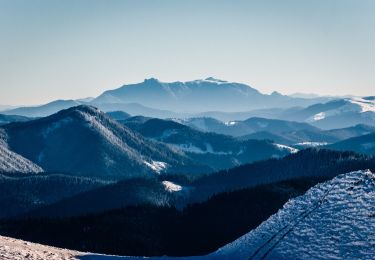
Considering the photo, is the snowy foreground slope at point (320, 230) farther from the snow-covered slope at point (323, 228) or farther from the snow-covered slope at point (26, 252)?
the snow-covered slope at point (26, 252)

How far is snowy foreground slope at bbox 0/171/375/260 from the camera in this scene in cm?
5681

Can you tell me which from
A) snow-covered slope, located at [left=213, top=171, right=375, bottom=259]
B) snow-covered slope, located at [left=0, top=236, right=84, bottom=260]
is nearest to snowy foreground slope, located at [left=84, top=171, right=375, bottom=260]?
snow-covered slope, located at [left=213, top=171, right=375, bottom=259]

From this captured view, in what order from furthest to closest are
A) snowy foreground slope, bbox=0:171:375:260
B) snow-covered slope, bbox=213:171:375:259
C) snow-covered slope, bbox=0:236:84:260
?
1. snow-covered slope, bbox=213:171:375:259
2. snowy foreground slope, bbox=0:171:375:260
3. snow-covered slope, bbox=0:236:84:260

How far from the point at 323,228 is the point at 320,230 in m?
0.53

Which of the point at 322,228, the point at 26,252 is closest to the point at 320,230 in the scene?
the point at 322,228

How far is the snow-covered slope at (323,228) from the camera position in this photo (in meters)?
57.1

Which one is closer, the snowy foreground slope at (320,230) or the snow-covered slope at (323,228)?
the snowy foreground slope at (320,230)

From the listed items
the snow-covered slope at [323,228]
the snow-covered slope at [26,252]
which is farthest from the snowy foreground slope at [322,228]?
the snow-covered slope at [26,252]

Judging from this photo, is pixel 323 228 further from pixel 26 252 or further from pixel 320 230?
pixel 26 252

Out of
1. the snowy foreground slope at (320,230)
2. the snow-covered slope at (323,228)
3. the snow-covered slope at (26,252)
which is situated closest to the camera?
the snow-covered slope at (26,252)

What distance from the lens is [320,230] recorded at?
61.7 metres

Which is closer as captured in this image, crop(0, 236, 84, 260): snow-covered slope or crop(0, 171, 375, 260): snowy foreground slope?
crop(0, 236, 84, 260): snow-covered slope

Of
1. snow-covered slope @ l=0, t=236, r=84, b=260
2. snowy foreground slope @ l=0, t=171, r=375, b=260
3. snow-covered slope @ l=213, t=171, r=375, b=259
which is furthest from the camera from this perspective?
snow-covered slope @ l=213, t=171, r=375, b=259

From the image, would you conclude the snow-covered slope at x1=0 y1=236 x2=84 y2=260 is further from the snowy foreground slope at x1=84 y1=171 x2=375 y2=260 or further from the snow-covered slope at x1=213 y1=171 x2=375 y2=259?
the snow-covered slope at x1=213 y1=171 x2=375 y2=259
